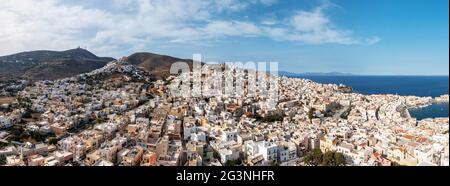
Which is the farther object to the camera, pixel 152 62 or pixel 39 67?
pixel 152 62

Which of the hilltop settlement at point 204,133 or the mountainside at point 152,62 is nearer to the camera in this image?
the hilltop settlement at point 204,133

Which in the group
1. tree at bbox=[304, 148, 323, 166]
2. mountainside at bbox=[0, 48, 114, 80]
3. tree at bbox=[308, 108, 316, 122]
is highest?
mountainside at bbox=[0, 48, 114, 80]

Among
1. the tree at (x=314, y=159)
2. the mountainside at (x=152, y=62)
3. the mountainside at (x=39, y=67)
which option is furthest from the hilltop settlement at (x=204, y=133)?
the mountainside at (x=152, y=62)

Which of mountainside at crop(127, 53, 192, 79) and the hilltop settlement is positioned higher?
mountainside at crop(127, 53, 192, 79)

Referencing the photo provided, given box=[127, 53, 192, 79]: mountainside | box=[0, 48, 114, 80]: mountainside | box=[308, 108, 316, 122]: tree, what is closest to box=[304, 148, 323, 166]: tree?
box=[308, 108, 316, 122]: tree

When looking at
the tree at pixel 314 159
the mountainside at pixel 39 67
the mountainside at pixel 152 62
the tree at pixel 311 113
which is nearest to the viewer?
the tree at pixel 314 159

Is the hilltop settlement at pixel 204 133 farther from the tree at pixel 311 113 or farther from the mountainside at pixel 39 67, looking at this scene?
the mountainside at pixel 39 67

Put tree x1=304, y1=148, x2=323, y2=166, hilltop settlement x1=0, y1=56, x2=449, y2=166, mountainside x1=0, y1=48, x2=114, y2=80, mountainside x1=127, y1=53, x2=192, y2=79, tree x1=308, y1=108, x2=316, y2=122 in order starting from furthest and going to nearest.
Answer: mountainside x1=127, y1=53, x2=192, y2=79
mountainside x1=0, y1=48, x2=114, y2=80
tree x1=308, y1=108, x2=316, y2=122
hilltop settlement x1=0, y1=56, x2=449, y2=166
tree x1=304, y1=148, x2=323, y2=166

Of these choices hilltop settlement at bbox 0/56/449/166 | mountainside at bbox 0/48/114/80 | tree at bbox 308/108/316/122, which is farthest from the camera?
mountainside at bbox 0/48/114/80

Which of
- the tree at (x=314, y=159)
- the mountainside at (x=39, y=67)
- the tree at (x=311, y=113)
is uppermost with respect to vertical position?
the mountainside at (x=39, y=67)

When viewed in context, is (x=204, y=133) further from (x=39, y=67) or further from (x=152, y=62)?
(x=39, y=67)

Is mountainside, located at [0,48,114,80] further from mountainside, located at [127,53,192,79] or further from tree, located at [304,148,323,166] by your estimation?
tree, located at [304,148,323,166]

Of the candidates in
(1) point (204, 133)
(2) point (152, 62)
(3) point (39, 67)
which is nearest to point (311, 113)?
(1) point (204, 133)
